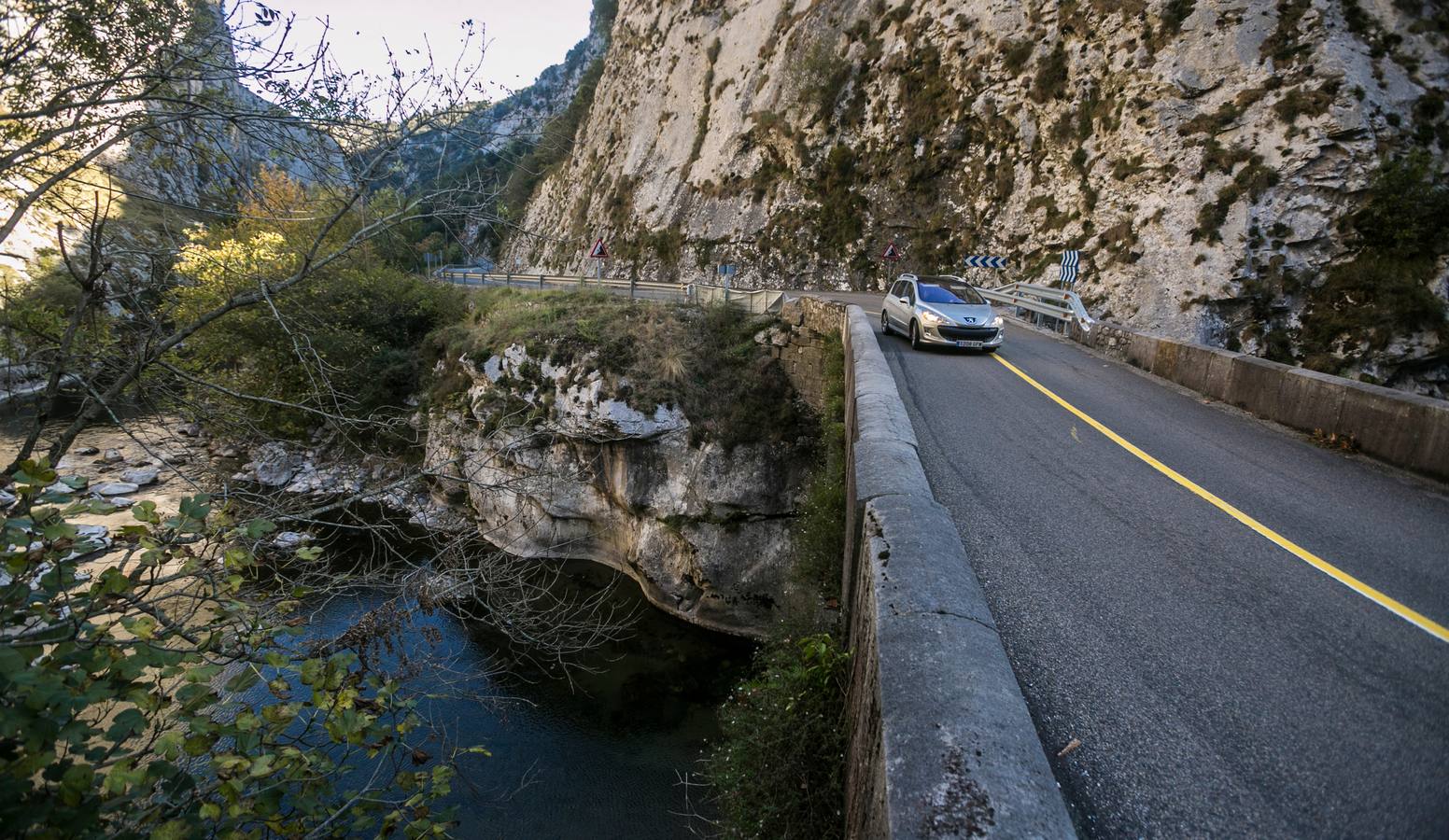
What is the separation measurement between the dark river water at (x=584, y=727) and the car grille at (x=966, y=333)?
28.4 feet

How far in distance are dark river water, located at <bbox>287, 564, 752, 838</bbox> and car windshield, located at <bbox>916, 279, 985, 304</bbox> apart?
9253mm

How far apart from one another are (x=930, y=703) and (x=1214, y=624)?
266cm

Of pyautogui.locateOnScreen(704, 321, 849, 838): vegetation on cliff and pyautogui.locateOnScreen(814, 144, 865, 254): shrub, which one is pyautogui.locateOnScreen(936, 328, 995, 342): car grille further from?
pyautogui.locateOnScreen(814, 144, 865, 254): shrub

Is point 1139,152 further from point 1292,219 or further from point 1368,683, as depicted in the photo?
point 1368,683

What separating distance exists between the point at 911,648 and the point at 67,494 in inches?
148

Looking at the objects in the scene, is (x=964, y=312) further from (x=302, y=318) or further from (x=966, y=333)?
(x=302, y=318)

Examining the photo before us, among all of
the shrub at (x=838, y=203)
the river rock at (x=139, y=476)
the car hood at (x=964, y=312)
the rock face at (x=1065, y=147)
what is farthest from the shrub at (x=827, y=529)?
the shrub at (x=838, y=203)

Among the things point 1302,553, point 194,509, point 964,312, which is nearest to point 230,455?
→ point 194,509

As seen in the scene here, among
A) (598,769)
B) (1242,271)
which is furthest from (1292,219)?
(598,769)

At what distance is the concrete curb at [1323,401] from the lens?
6.46 metres

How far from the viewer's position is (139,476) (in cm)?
1859

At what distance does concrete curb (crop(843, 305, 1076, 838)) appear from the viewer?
2047mm

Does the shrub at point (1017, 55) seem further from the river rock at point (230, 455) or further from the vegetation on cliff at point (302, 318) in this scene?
the river rock at point (230, 455)

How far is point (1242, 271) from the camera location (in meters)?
17.6
